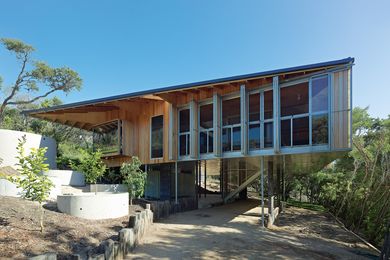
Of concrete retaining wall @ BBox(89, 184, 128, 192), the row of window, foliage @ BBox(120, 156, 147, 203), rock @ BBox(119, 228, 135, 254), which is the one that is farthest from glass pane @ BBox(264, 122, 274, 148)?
concrete retaining wall @ BBox(89, 184, 128, 192)

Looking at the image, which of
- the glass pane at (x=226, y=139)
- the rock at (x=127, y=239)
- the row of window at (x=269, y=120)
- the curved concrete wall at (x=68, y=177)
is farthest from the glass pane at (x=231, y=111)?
the curved concrete wall at (x=68, y=177)

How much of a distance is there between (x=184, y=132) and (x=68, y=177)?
682 centimetres

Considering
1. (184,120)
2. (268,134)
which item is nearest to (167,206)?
(184,120)

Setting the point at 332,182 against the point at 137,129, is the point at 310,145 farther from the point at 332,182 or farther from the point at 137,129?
the point at 332,182

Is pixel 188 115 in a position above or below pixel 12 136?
above

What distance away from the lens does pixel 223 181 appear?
69.3 feet

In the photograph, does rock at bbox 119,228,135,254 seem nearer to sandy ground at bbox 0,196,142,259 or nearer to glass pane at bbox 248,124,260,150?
sandy ground at bbox 0,196,142,259

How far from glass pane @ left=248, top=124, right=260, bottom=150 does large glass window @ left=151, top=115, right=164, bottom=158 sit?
536cm

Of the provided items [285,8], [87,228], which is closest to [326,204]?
[285,8]

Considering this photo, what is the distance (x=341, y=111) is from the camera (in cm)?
1034

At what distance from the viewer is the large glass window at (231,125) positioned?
42.7 ft

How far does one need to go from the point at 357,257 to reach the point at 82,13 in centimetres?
1909

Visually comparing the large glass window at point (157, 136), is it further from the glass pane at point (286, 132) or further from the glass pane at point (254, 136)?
the glass pane at point (286, 132)

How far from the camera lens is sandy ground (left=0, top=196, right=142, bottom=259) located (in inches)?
249
